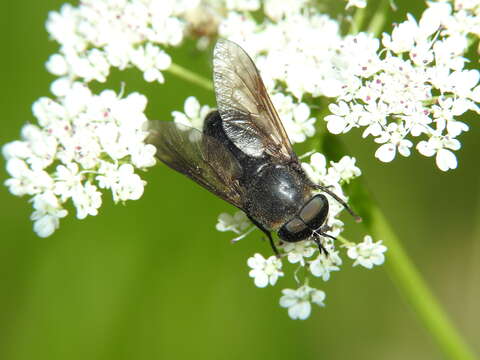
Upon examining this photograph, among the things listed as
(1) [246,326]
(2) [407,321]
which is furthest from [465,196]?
(1) [246,326]

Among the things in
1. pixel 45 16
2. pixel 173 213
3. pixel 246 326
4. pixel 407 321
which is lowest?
pixel 407 321

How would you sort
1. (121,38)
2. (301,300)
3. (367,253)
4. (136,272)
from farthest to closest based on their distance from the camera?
(136,272)
(121,38)
(301,300)
(367,253)

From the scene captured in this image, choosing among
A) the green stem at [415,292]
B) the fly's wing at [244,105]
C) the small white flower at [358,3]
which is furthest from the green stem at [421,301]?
the small white flower at [358,3]

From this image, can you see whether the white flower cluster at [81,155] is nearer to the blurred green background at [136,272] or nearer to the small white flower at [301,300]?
the small white flower at [301,300]

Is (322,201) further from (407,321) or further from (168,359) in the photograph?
(407,321)

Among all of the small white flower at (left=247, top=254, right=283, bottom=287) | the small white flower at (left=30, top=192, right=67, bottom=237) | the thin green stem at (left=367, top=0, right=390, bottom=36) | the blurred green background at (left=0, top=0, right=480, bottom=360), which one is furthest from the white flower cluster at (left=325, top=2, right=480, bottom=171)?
the blurred green background at (left=0, top=0, right=480, bottom=360)

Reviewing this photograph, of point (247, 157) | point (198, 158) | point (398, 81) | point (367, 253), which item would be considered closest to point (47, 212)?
point (198, 158)

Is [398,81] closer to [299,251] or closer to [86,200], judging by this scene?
[299,251]
